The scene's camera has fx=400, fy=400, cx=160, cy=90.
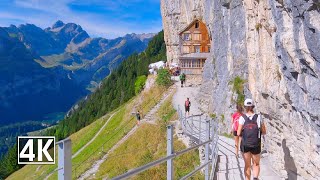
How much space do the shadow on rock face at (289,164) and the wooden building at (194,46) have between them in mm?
46228

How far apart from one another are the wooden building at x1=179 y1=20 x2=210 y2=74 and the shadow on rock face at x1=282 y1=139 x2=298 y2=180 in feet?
152

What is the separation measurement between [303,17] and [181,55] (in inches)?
2042

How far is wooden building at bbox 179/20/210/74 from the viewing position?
58812 millimetres

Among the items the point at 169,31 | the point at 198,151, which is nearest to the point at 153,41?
the point at 169,31

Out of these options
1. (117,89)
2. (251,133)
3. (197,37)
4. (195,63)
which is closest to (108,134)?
(195,63)

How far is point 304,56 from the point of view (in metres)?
10.2

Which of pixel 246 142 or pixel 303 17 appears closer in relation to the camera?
pixel 246 142

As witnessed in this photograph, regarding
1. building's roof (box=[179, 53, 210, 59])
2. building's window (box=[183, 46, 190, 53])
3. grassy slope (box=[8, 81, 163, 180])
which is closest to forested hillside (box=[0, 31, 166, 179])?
building's window (box=[183, 46, 190, 53])

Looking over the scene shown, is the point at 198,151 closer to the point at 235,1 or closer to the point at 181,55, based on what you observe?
the point at 235,1

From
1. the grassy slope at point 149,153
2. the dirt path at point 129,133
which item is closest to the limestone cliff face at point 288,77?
the grassy slope at point 149,153

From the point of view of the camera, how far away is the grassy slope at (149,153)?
16547 millimetres

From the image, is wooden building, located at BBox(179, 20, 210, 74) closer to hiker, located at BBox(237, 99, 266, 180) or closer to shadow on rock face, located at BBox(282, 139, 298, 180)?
shadow on rock face, located at BBox(282, 139, 298, 180)

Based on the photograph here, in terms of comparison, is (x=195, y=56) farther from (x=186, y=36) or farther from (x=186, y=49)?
(x=186, y=36)

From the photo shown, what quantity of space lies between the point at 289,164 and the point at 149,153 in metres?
10.5
